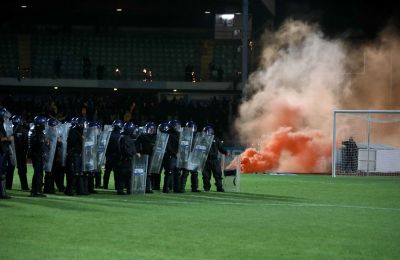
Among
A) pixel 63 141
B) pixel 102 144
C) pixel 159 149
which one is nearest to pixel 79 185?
pixel 63 141

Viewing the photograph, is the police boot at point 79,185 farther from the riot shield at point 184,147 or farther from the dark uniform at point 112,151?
the riot shield at point 184,147

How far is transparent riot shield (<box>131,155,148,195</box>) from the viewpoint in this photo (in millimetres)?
19094

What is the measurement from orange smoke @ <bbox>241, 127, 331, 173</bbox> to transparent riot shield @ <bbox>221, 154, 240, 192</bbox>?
896 cm

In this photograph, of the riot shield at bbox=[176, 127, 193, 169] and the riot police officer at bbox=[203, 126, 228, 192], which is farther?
the riot police officer at bbox=[203, 126, 228, 192]

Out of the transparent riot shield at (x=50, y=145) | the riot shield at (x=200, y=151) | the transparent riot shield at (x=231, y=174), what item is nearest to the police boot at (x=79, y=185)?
the transparent riot shield at (x=50, y=145)

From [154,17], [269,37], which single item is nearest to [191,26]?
[154,17]

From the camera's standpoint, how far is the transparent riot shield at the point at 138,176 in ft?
62.6

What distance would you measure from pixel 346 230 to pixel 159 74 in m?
34.3

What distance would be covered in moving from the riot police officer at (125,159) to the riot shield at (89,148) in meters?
0.63

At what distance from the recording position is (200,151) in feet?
67.9

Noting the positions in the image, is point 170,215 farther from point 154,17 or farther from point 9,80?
point 154,17

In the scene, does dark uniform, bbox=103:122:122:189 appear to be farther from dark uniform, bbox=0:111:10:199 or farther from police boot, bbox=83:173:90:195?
dark uniform, bbox=0:111:10:199

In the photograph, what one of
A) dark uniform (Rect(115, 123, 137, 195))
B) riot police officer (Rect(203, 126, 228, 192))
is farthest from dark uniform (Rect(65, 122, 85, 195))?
riot police officer (Rect(203, 126, 228, 192))

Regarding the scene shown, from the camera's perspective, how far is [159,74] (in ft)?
151
